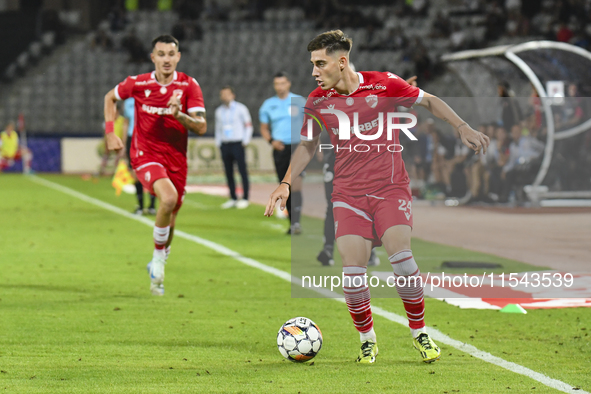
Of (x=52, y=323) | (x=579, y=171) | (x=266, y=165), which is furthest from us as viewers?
(x=266, y=165)

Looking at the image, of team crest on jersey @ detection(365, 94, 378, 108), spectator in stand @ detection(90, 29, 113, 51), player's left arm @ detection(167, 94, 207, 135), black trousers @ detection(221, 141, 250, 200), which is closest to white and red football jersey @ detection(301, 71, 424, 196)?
team crest on jersey @ detection(365, 94, 378, 108)

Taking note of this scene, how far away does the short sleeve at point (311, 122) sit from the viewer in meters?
5.47

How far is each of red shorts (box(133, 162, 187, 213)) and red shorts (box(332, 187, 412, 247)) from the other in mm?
3040


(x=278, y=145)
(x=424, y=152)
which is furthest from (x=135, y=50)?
(x=278, y=145)

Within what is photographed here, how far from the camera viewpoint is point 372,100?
5438mm

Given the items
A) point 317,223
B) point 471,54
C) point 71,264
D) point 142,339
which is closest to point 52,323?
point 142,339

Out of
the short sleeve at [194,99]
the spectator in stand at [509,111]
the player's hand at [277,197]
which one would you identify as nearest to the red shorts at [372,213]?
the player's hand at [277,197]

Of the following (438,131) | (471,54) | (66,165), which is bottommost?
(66,165)

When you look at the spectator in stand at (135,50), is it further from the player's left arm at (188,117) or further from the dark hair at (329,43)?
the dark hair at (329,43)

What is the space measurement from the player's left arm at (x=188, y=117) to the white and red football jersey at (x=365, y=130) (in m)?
1.86

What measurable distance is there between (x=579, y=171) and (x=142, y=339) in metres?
12.9

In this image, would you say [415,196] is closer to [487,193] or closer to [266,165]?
[487,193]

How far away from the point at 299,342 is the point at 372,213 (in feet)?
2.96

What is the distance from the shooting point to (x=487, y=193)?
17.0 m
